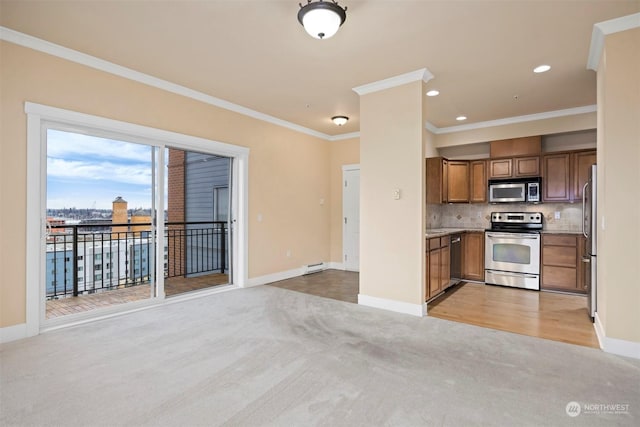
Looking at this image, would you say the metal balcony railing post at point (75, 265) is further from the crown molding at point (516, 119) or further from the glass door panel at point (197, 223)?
the crown molding at point (516, 119)

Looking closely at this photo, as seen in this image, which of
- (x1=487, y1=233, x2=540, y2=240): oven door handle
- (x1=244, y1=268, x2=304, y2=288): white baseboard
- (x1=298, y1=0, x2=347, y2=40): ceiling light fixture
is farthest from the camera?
(x1=244, y1=268, x2=304, y2=288): white baseboard

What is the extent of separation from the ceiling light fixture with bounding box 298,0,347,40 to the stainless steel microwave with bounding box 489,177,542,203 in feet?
14.6

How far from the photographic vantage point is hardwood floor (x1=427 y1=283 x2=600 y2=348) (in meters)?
3.31

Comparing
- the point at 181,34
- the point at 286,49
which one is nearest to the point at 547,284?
Result: the point at 286,49

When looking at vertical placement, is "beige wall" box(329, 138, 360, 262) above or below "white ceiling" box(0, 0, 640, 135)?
below

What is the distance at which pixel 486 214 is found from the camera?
612 cm

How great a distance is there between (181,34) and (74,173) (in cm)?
204

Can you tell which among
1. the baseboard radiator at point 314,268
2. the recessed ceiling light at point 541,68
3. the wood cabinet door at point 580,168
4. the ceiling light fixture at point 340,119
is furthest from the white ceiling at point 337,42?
the baseboard radiator at point 314,268

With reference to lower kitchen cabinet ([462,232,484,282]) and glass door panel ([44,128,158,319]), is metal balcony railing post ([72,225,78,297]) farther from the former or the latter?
lower kitchen cabinet ([462,232,484,282])

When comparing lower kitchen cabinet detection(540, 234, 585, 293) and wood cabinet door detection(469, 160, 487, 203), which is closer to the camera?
lower kitchen cabinet detection(540, 234, 585, 293)

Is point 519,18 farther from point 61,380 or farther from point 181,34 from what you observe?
point 61,380

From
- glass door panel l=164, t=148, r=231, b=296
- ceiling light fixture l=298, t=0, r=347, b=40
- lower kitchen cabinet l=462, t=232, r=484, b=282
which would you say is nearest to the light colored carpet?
glass door panel l=164, t=148, r=231, b=296

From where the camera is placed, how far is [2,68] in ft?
9.45

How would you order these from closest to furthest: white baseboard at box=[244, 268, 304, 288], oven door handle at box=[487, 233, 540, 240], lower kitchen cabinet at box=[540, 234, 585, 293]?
1. lower kitchen cabinet at box=[540, 234, 585, 293]
2. oven door handle at box=[487, 233, 540, 240]
3. white baseboard at box=[244, 268, 304, 288]
